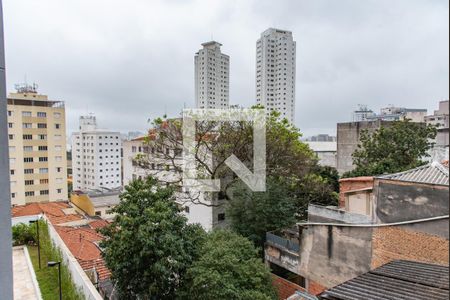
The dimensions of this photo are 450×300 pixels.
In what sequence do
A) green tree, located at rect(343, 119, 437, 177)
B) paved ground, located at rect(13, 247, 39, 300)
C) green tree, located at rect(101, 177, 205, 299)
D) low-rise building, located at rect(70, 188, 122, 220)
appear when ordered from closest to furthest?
1. green tree, located at rect(101, 177, 205, 299)
2. paved ground, located at rect(13, 247, 39, 300)
3. green tree, located at rect(343, 119, 437, 177)
4. low-rise building, located at rect(70, 188, 122, 220)

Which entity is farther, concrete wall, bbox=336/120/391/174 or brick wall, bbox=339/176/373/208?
concrete wall, bbox=336/120/391/174

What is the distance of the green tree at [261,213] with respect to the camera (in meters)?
6.98

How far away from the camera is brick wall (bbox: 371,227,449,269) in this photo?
356cm

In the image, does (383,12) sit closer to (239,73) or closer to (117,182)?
(239,73)

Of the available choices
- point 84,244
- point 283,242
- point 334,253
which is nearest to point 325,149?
point 283,242

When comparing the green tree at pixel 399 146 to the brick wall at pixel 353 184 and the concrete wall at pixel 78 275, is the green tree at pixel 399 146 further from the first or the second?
the concrete wall at pixel 78 275

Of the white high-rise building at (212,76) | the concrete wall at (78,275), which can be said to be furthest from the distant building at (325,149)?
the concrete wall at (78,275)

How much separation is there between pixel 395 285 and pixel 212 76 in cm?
879

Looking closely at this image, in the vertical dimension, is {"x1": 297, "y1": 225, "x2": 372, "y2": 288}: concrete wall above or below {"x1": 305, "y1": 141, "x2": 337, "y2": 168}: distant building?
below

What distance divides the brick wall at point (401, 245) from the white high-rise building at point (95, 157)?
2845cm

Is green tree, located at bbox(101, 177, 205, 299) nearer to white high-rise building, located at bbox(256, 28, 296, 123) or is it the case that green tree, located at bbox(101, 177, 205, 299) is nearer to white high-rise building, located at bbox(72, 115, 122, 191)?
white high-rise building, located at bbox(256, 28, 296, 123)

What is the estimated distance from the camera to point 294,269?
6191 millimetres

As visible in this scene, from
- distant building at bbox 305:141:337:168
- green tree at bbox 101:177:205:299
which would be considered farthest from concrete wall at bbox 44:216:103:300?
distant building at bbox 305:141:337:168

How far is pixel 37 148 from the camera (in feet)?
60.7
